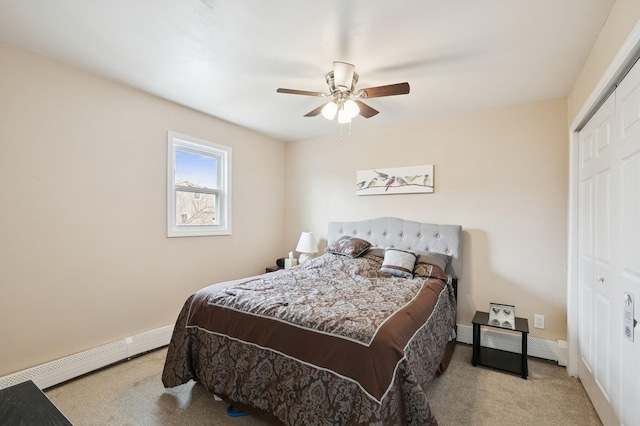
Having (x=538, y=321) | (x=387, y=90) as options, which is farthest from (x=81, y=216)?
(x=538, y=321)

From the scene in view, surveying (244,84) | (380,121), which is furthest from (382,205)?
(244,84)

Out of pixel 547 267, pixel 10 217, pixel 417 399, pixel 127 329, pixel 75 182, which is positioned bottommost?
pixel 127 329

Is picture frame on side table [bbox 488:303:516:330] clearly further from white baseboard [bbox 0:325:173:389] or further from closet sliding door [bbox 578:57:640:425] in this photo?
white baseboard [bbox 0:325:173:389]

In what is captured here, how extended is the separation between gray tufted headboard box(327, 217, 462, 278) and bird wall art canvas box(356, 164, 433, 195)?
37 cm

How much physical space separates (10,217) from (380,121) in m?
3.53

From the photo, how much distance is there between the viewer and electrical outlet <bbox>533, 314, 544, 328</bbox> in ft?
9.53

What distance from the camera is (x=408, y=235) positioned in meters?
3.49

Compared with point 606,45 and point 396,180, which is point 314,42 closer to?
point 606,45

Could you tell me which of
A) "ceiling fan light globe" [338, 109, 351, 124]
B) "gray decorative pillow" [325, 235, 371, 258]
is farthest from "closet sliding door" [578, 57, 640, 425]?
"gray decorative pillow" [325, 235, 371, 258]

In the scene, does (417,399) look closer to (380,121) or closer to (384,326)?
(384,326)

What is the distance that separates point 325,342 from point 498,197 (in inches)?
99.9

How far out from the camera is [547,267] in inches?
114

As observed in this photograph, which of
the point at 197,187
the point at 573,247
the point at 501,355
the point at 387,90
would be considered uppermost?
the point at 387,90

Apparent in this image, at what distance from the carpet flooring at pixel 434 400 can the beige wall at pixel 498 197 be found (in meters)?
0.76
